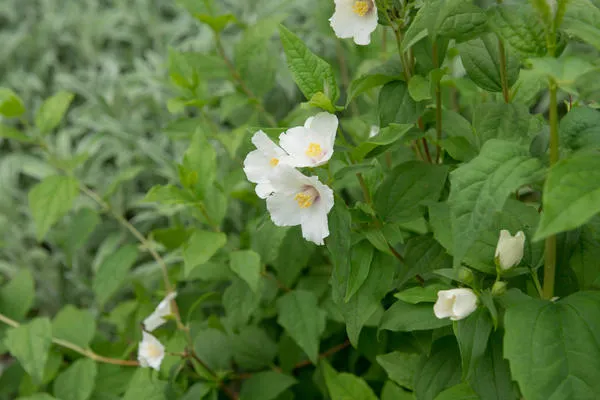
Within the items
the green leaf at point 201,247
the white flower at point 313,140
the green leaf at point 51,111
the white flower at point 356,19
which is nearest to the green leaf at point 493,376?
the white flower at point 313,140

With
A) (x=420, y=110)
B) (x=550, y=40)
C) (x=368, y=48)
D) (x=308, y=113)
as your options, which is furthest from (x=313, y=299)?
(x=550, y=40)

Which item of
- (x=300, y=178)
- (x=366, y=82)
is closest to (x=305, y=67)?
(x=366, y=82)

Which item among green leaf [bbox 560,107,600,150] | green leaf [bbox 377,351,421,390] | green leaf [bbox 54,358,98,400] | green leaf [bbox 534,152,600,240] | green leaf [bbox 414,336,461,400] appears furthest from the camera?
green leaf [bbox 54,358,98,400]

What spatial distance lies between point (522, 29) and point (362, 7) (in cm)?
25

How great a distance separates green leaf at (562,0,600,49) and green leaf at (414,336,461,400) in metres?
0.49

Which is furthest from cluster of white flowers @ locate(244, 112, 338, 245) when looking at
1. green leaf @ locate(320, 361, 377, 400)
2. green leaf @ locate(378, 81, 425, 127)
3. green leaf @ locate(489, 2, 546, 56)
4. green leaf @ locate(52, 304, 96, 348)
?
green leaf @ locate(52, 304, 96, 348)

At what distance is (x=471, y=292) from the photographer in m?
0.89

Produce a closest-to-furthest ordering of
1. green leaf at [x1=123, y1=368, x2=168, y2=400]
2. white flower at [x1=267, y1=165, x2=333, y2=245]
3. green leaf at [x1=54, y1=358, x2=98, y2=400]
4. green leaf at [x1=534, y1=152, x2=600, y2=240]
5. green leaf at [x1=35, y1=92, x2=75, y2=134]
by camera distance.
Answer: green leaf at [x1=534, y1=152, x2=600, y2=240], white flower at [x1=267, y1=165, x2=333, y2=245], green leaf at [x1=123, y1=368, x2=168, y2=400], green leaf at [x1=54, y1=358, x2=98, y2=400], green leaf at [x1=35, y1=92, x2=75, y2=134]

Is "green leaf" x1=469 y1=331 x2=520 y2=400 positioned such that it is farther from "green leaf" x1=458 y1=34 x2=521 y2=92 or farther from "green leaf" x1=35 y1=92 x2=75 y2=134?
"green leaf" x1=35 y1=92 x2=75 y2=134

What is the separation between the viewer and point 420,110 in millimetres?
1047

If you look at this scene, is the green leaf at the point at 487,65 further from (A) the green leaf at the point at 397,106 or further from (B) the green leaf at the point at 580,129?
(B) the green leaf at the point at 580,129

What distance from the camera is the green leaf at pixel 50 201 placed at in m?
1.67

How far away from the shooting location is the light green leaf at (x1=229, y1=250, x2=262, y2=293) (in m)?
1.36

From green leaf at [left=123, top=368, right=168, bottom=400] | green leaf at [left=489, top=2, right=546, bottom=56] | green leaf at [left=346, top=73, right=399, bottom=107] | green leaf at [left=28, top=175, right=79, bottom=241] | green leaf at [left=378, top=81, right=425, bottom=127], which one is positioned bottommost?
green leaf at [left=123, top=368, right=168, bottom=400]
